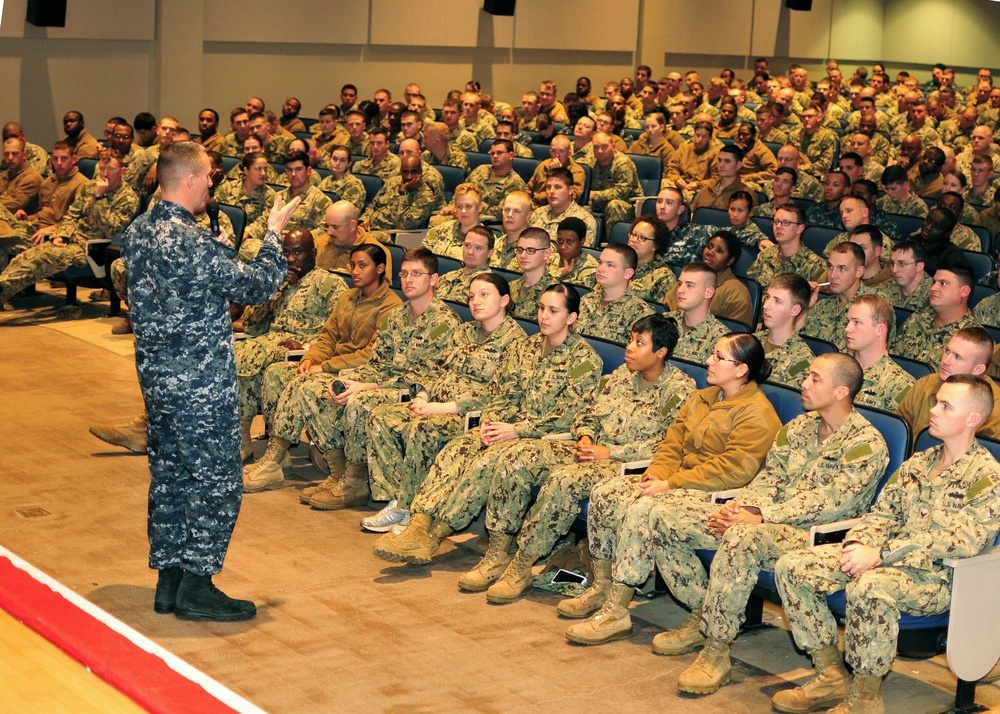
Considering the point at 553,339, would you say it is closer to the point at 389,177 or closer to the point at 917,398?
the point at 917,398

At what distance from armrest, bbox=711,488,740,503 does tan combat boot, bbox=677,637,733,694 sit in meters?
0.50

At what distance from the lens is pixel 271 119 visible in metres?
12.7

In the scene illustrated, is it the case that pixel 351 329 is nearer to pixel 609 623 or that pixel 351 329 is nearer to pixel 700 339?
pixel 700 339

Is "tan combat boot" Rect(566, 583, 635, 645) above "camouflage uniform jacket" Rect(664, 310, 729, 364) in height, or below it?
below

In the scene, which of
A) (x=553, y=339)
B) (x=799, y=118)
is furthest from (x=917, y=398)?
(x=799, y=118)

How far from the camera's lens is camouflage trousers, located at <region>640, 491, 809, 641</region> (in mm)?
4074

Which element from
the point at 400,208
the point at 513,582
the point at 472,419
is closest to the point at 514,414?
the point at 472,419

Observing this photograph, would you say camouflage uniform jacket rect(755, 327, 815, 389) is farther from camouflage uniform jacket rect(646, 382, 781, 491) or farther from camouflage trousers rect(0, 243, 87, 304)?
camouflage trousers rect(0, 243, 87, 304)

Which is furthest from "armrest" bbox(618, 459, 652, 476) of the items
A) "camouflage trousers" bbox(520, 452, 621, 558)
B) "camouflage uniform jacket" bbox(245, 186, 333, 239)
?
"camouflage uniform jacket" bbox(245, 186, 333, 239)

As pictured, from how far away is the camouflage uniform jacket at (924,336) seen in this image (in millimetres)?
5660

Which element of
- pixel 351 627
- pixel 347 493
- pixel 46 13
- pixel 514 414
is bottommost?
pixel 351 627

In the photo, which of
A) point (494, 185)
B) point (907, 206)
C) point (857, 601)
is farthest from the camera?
point (494, 185)

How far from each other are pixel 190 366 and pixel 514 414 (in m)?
1.61

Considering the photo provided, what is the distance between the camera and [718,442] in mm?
4594
